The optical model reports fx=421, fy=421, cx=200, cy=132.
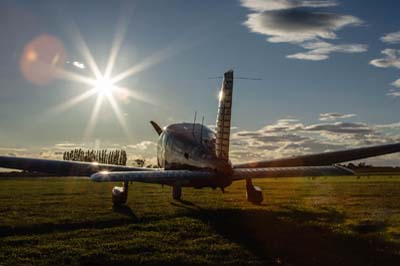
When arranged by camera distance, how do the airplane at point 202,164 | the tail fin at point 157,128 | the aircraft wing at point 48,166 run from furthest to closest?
the tail fin at point 157,128, the aircraft wing at point 48,166, the airplane at point 202,164

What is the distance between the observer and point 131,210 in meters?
15.9

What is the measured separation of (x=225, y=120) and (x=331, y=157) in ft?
27.8

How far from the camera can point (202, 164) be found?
1518 cm

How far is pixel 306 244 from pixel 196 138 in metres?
8.45

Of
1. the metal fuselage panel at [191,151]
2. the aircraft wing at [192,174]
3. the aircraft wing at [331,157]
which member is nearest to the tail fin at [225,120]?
the metal fuselage panel at [191,151]

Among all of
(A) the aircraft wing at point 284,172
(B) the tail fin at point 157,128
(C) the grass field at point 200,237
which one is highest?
(B) the tail fin at point 157,128

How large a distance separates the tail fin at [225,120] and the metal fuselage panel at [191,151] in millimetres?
363

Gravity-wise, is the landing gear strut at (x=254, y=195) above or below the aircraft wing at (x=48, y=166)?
below

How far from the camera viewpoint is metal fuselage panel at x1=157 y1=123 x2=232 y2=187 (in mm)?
14438

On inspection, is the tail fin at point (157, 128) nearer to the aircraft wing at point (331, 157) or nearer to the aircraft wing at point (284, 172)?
Result: the aircraft wing at point (331, 157)

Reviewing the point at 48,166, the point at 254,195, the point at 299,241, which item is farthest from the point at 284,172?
the point at 48,166

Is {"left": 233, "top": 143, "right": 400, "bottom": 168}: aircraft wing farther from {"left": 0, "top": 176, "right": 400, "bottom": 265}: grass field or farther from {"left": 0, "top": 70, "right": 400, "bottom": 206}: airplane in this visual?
{"left": 0, "top": 176, "right": 400, "bottom": 265}: grass field

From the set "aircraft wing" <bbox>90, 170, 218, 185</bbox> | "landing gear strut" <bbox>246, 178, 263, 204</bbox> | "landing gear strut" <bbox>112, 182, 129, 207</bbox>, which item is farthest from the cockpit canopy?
"landing gear strut" <bbox>246, 178, 263, 204</bbox>

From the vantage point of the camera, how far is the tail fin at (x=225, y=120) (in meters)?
14.2
